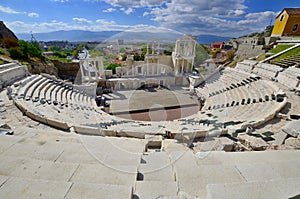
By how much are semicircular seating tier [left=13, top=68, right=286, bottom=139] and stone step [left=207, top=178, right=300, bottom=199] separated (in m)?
4.87

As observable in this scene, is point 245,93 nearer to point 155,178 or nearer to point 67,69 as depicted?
point 155,178

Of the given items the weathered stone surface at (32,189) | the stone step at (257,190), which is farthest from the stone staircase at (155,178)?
the weathered stone surface at (32,189)

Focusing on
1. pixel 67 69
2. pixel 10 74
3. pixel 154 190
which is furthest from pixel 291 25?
pixel 67 69

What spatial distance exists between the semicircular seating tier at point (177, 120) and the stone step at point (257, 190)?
4866 mm

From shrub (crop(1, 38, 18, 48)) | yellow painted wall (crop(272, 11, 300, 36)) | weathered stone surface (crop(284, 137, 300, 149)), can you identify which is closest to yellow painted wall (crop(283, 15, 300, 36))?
yellow painted wall (crop(272, 11, 300, 36))

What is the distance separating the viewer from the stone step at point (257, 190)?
148 centimetres

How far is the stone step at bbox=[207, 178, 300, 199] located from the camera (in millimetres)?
1482

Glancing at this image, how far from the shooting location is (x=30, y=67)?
62.9 ft

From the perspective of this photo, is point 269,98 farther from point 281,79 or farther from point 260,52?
point 260,52

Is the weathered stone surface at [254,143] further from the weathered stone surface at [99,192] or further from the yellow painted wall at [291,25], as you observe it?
the yellow painted wall at [291,25]

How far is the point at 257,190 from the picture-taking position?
155cm

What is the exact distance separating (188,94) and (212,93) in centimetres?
321

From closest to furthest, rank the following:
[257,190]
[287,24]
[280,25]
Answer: [257,190] → [287,24] → [280,25]

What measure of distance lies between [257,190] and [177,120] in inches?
396
